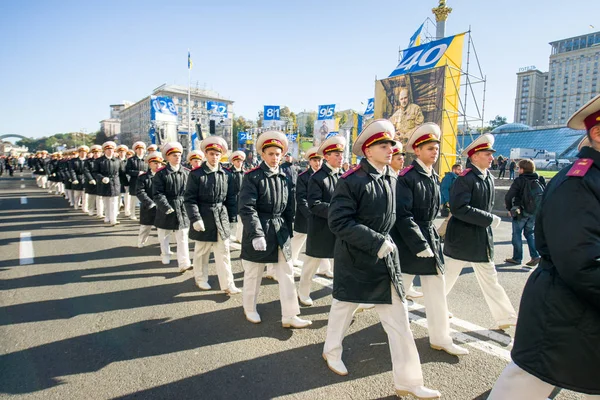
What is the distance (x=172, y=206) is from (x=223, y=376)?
13.1 ft

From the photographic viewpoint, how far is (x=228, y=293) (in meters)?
5.36

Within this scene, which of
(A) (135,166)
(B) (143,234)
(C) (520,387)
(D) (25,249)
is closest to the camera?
(C) (520,387)

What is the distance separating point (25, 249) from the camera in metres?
7.85

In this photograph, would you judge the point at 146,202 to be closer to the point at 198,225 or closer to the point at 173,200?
the point at 173,200

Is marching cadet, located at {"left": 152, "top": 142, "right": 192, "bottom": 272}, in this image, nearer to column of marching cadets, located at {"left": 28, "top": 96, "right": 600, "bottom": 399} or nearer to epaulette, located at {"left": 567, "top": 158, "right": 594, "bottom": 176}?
column of marching cadets, located at {"left": 28, "top": 96, "right": 600, "bottom": 399}

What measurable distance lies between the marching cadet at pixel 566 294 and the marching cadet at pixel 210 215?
3.99 meters

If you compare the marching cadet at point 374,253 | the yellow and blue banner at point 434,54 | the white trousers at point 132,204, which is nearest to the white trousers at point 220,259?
the marching cadet at point 374,253

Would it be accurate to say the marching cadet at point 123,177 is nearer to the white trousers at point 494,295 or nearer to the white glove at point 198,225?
the white glove at point 198,225

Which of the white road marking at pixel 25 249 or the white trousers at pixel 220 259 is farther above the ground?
the white trousers at pixel 220 259

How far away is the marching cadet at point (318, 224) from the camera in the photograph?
497cm

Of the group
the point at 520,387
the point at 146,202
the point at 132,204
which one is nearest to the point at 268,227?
the point at 520,387

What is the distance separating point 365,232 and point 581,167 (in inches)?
56.2

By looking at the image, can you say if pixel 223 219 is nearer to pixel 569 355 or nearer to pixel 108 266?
pixel 108 266

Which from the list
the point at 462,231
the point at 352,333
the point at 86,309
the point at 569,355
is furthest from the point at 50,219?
the point at 569,355
